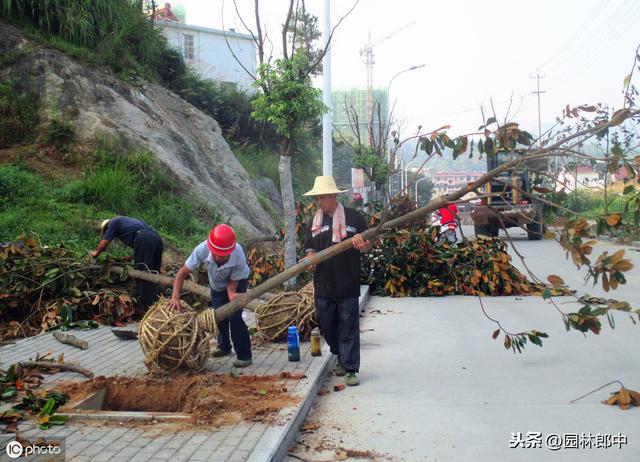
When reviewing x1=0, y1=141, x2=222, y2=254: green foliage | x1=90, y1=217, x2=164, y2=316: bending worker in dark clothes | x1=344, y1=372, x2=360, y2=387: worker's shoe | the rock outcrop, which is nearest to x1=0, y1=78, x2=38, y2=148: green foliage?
the rock outcrop

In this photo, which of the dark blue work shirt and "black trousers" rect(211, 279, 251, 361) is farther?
the dark blue work shirt

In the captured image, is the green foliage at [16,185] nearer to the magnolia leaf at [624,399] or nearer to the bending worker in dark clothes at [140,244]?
the bending worker in dark clothes at [140,244]

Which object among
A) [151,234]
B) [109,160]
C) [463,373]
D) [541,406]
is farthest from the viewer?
[109,160]

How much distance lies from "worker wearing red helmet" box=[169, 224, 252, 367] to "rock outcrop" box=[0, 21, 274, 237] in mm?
8829

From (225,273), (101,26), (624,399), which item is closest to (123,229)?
(225,273)

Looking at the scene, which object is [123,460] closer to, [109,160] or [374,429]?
[374,429]

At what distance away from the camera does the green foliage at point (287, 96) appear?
1050cm

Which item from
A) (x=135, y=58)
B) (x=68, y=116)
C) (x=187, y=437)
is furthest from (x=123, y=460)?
(x=135, y=58)

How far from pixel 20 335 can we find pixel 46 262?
3.57 ft

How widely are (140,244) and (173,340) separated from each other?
11.4 feet

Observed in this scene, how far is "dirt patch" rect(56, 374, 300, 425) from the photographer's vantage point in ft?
17.9

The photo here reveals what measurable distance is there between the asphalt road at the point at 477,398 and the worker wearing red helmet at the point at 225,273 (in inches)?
41.2

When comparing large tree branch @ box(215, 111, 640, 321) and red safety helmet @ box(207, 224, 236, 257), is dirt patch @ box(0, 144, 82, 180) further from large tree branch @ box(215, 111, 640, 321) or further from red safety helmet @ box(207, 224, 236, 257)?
large tree branch @ box(215, 111, 640, 321)

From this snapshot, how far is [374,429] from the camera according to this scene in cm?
536
